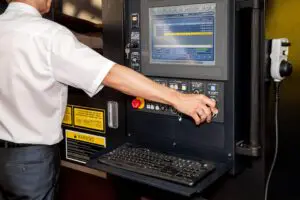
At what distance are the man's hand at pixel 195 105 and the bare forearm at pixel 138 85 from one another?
0.07 feet

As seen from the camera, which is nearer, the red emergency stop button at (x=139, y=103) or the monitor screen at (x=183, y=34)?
the monitor screen at (x=183, y=34)

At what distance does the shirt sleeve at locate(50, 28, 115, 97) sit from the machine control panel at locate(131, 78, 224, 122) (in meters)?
0.26

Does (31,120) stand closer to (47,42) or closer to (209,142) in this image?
(47,42)

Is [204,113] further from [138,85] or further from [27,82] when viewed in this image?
[27,82]

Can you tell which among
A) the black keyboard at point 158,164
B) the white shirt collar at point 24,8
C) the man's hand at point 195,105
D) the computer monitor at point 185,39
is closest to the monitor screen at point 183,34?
the computer monitor at point 185,39

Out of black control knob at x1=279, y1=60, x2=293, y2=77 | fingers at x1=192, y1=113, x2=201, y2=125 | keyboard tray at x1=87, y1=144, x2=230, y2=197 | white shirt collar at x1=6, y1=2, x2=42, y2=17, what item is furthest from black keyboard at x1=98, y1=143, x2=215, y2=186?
white shirt collar at x1=6, y1=2, x2=42, y2=17

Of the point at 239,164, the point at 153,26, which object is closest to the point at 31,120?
the point at 153,26

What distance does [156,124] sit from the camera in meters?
1.56

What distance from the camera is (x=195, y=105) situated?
4.39 feet

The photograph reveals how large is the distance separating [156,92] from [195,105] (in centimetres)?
14

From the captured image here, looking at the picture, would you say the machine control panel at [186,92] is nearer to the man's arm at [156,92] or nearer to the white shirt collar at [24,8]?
the man's arm at [156,92]

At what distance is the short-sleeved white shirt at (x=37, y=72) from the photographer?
1.34 metres

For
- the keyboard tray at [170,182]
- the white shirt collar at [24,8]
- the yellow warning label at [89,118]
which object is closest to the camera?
the keyboard tray at [170,182]

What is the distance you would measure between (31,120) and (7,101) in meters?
0.12
